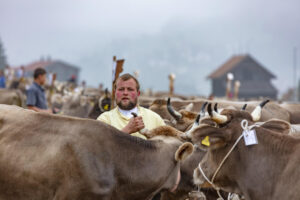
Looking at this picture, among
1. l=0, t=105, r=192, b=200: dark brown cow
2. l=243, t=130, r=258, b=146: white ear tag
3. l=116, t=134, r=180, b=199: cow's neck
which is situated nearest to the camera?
l=0, t=105, r=192, b=200: dark brown cow

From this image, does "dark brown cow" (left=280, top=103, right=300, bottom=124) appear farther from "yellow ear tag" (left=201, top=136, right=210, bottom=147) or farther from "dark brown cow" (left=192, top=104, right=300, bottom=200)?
"yellow ear tag" (left=201, top=136, right=210, bottom=147)

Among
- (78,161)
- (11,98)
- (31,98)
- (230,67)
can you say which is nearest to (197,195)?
(78,161)

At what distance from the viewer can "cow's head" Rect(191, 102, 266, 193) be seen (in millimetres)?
4797

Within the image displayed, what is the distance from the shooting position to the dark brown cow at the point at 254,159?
181 inches

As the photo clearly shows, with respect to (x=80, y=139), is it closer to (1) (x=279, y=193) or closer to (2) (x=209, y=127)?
(2) (x=209, y=127)

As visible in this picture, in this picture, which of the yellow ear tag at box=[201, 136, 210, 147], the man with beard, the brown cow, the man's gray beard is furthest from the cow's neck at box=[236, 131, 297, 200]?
the brown cow

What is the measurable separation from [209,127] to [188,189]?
5.95 ft

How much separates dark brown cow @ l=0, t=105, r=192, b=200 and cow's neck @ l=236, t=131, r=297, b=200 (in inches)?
24.9

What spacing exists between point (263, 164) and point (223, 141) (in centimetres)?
48

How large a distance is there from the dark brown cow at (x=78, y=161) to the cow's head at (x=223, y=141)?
0.21m

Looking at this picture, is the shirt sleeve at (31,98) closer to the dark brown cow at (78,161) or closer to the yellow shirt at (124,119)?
the yellow shirt at (124,119)

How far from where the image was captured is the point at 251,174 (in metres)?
4.75

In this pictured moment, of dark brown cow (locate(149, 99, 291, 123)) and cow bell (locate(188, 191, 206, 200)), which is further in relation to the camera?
dark brown cow (locate(149, 99, 291, 123))

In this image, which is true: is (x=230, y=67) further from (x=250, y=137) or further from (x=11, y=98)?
(x=250, y=137)
